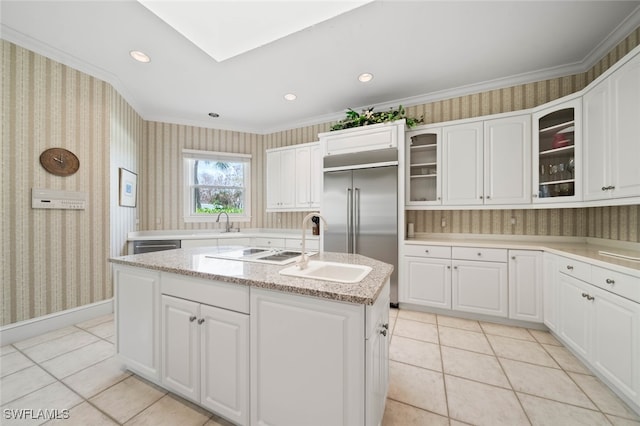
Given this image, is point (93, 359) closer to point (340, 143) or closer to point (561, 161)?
point (340, 143)

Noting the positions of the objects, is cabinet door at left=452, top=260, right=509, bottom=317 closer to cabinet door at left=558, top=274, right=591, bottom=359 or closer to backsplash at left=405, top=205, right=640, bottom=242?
cabinet door at left=558, top=274, right=591, bottom=359

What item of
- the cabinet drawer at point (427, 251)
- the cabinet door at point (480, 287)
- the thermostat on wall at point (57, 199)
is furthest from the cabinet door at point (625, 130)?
the thermostat on wall at point (57, 199)

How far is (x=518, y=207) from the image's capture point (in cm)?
257

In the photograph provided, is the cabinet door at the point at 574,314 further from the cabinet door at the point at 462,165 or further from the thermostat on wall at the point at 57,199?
the thermostat on wall at the point at 57,199

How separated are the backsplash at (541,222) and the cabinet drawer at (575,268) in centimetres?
57

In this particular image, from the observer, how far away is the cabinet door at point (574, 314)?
1.71 m

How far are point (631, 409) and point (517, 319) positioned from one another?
102cm

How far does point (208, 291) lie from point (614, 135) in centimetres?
321

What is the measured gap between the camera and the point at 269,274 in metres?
1.24

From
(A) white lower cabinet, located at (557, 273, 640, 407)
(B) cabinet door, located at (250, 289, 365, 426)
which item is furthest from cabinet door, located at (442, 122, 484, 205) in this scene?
(B) cabinet door, located at (250, 289, 365, 426)

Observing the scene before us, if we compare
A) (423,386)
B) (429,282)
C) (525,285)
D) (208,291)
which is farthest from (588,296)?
(208,291)

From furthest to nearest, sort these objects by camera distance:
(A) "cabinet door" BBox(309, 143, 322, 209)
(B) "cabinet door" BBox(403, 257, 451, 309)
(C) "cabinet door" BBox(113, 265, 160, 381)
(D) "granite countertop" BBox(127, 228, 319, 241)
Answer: (A) "cabinet door" BBox(309, 143, 322, 209), (D) "granite countertop" BBox(127, 228, 319, 241), (B) "cabinet door" BBox(403, 257, 451, 309), (C) "cabinet door" BBox(113, 265, 160, 381)

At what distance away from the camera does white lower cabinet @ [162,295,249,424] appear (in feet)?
3.97

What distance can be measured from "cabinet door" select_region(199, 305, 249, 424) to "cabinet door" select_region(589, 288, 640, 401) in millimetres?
2231
